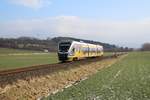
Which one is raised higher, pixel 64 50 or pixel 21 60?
pixel 64 50

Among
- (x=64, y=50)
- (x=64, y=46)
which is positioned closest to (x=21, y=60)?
(x=64, y=46)

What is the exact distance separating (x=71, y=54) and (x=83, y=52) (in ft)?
31.2

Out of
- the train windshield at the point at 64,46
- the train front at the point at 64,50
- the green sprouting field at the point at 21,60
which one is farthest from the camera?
the train windshield at the point at 64,46

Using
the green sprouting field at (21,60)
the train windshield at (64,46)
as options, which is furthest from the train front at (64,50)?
the green sprouting field at (21,60)

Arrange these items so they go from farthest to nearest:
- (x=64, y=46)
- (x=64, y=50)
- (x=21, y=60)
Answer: (x=21, y=60) → (x=64, y=46) → (x=64, y=50)

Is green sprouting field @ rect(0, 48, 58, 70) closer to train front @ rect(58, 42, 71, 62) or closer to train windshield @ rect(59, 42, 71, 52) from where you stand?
train front @ rect(58, 42, 71, 62)

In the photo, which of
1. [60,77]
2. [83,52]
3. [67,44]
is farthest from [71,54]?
[60,77]

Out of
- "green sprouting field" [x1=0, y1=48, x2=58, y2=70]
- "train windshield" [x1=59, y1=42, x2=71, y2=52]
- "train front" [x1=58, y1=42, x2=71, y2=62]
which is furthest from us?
"train windshield" [x1=59, y1=42, x2=71, y2=52]

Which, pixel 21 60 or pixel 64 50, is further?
pixel 21 60

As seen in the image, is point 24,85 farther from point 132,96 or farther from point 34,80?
point 132,96

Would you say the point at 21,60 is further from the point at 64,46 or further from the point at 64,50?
the point at 64,50

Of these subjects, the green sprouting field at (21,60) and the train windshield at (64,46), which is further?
the train windshield at (64,46)

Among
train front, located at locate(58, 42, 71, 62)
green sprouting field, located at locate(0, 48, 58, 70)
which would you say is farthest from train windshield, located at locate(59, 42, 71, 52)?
green sprouting field, located at locate(0, 48, 58, 70)

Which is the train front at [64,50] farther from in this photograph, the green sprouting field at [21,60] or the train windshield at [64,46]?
the green sprouting field at [21,60]
